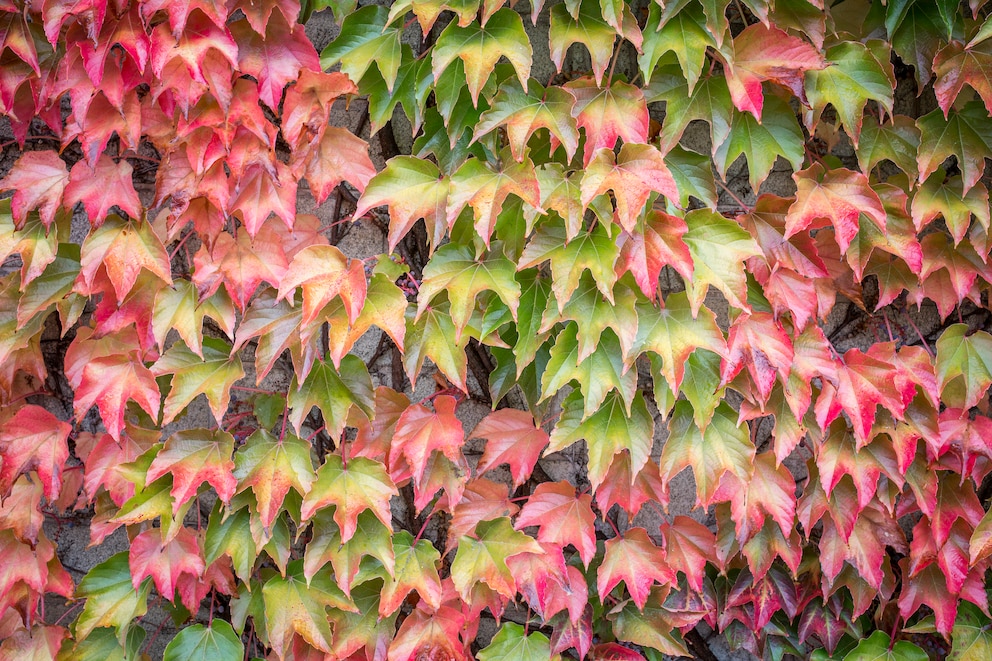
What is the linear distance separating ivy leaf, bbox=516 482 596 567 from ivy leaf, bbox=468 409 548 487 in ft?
0.22

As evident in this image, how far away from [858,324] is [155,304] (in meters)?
1.69

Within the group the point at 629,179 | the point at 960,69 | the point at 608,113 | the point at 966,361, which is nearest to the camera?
the point at 629,179

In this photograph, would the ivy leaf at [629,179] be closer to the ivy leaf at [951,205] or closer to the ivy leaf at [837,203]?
the ivy leaf at [837,203]

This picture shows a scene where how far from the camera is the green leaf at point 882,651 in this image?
183 centimetres

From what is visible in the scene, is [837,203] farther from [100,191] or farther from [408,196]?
[100,191]

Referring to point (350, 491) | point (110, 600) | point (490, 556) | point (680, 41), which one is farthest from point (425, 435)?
point (680, 41)

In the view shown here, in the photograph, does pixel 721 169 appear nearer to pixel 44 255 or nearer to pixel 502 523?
pixel 502 523

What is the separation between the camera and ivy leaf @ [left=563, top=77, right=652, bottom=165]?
1.53 m

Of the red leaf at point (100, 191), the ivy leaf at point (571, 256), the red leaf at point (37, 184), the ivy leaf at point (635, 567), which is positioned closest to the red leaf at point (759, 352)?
the ivy leaf at point (571, 256)

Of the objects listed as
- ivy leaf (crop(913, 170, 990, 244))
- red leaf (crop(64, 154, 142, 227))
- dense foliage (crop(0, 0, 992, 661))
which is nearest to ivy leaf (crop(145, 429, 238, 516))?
dense foliage (crop(0, 0, 992, 661))

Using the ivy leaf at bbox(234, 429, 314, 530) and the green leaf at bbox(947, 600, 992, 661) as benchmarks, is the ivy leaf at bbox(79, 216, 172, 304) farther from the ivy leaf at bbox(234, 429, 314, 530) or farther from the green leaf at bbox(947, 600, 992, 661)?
the green leaf at bbox(947, 600, 992, 661)

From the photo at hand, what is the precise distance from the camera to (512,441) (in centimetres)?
173

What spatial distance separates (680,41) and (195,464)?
1.32m

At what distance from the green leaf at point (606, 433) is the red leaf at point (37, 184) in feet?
3.81
